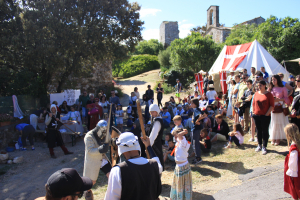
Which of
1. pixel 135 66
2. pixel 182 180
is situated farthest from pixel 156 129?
pixel 135 66

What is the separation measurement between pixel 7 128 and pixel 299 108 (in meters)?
10.1

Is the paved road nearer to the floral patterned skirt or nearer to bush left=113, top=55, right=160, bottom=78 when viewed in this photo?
the floral patterned skirt

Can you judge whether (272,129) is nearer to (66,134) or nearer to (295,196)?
(295,196)

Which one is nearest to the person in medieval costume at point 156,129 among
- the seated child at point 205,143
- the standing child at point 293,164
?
the standing child at point 293,164

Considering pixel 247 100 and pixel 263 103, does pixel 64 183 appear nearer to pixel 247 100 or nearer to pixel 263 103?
pixel 263 103

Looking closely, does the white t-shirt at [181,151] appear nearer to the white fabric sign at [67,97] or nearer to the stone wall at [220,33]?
the white fabric sign at [67,97]

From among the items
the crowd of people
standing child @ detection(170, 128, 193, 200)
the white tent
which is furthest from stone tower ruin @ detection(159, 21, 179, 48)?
standing child @ detection(170, 128, 193, 200)

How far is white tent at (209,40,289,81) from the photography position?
1088cm

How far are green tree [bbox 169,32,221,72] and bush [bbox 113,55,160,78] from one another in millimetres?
10227

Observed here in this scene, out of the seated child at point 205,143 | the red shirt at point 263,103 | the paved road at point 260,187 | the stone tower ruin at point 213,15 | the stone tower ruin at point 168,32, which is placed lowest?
the paved road at point 260,187

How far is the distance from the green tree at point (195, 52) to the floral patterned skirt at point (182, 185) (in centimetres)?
1971

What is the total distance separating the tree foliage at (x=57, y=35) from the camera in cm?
988

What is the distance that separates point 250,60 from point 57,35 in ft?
31.8

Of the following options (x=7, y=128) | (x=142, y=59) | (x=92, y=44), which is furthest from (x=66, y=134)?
(x=142, y=59)
